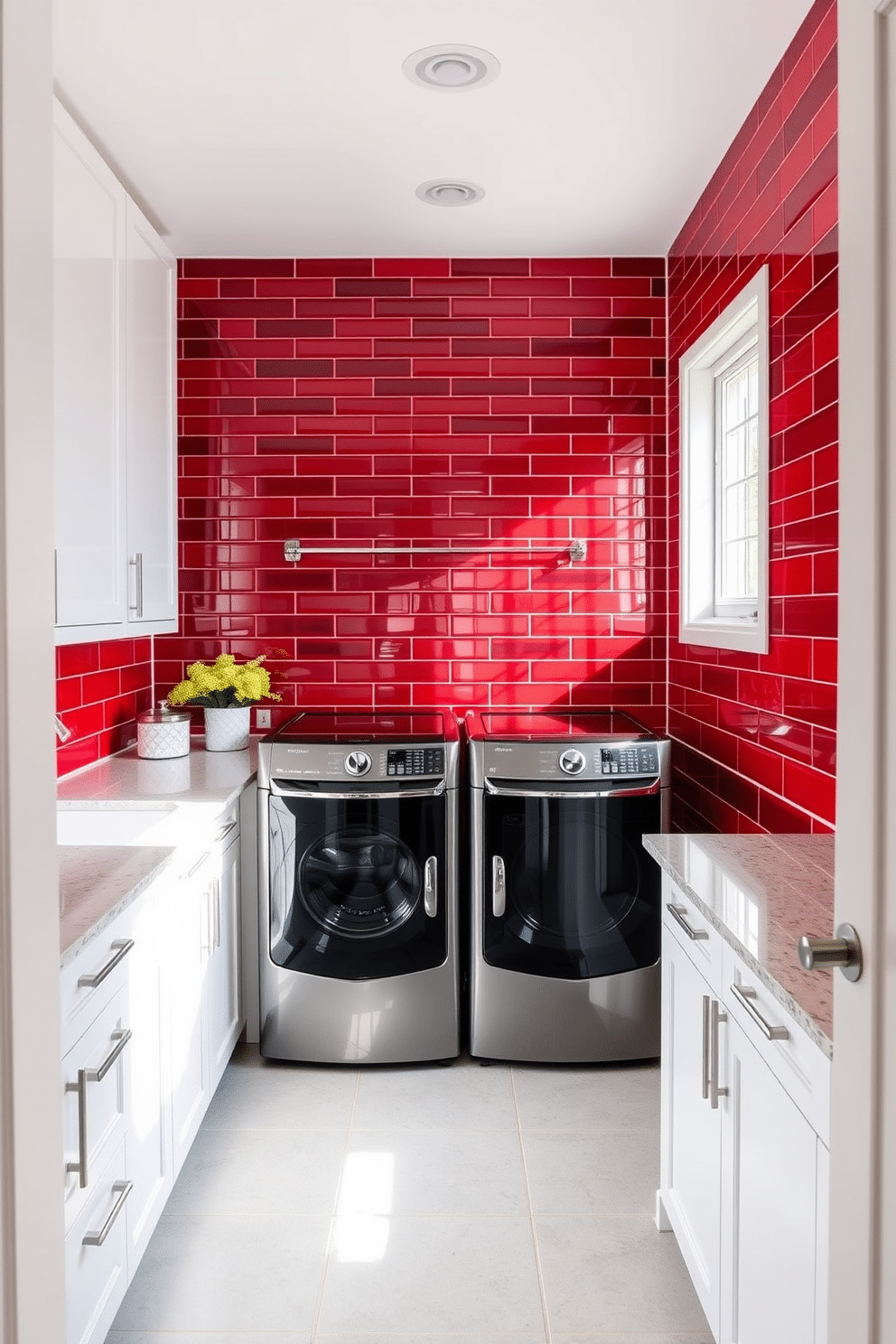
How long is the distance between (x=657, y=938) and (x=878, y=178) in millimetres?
2353

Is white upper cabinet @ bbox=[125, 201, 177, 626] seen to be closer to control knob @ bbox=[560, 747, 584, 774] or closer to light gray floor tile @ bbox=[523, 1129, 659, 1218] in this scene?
control knob @ bbox=[560, 747, 584, 774]

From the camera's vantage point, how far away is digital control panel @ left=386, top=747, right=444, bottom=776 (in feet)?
9.40

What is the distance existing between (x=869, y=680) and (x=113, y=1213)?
1434 millimetres

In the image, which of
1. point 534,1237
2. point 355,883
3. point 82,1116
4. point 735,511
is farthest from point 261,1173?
point 735,511

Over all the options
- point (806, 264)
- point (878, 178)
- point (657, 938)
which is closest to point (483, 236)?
point (806, 264)

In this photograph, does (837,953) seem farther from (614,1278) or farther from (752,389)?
(752,389)

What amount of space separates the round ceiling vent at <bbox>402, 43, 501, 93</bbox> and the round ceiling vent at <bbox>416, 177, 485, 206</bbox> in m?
0.52

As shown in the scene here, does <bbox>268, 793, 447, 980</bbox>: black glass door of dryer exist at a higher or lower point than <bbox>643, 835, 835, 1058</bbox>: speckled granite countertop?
lower

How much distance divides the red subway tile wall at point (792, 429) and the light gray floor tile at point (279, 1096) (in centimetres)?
130

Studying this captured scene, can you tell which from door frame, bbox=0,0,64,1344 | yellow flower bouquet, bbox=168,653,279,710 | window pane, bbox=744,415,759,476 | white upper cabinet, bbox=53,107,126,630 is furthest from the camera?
yellow flower bouquet, bbox=168,653,279,710

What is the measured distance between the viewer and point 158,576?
299 centimetres

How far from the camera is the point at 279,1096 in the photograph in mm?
2797

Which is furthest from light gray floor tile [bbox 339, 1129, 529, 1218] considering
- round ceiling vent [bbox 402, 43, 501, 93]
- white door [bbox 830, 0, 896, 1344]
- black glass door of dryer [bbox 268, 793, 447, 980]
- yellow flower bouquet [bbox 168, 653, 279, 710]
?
round ceiling vent [bbox 402, 43, 501, 93]

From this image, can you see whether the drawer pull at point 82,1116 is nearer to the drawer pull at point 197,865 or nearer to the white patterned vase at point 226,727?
the drawer pull at point 197,865
